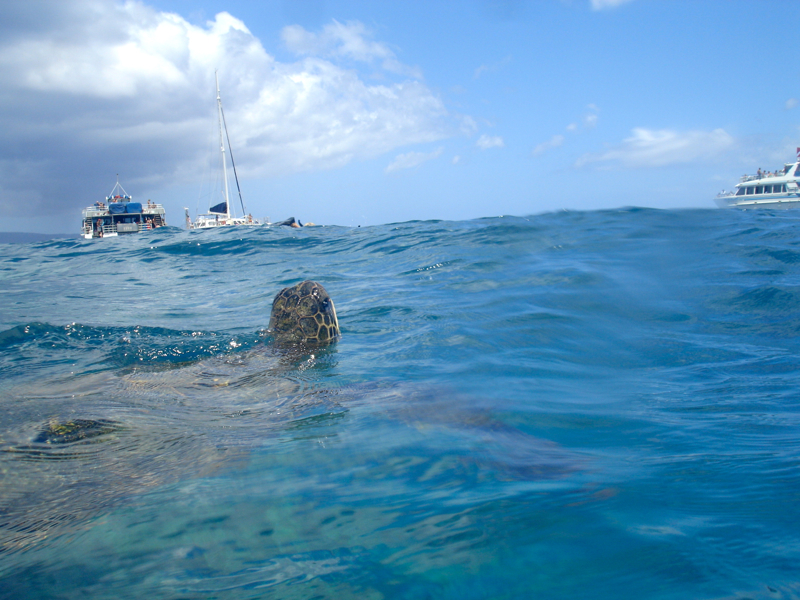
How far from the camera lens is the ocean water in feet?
6.32

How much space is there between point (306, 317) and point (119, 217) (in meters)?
49.5

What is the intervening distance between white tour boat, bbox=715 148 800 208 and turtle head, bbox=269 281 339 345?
37.7 m

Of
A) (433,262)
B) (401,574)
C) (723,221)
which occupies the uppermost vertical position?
(723,221)

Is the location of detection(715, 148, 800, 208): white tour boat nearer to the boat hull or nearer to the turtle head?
the boat hull

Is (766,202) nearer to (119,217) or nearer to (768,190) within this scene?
(768,190)

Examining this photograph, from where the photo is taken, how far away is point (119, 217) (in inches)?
1839

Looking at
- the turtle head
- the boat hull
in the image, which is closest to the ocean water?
the turtle head

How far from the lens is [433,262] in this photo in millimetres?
12109

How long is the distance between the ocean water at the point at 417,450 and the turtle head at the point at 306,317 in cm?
28

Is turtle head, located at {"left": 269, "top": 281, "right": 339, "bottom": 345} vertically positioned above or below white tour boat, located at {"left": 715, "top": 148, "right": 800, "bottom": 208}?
below

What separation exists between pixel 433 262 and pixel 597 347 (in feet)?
22.1

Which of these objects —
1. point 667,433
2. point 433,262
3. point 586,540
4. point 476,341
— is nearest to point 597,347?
point 476,341

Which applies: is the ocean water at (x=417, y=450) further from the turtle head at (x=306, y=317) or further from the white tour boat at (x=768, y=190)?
the white tour boat at (x=768, y=190)

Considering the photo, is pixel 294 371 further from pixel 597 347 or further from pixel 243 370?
pixel 597 347
